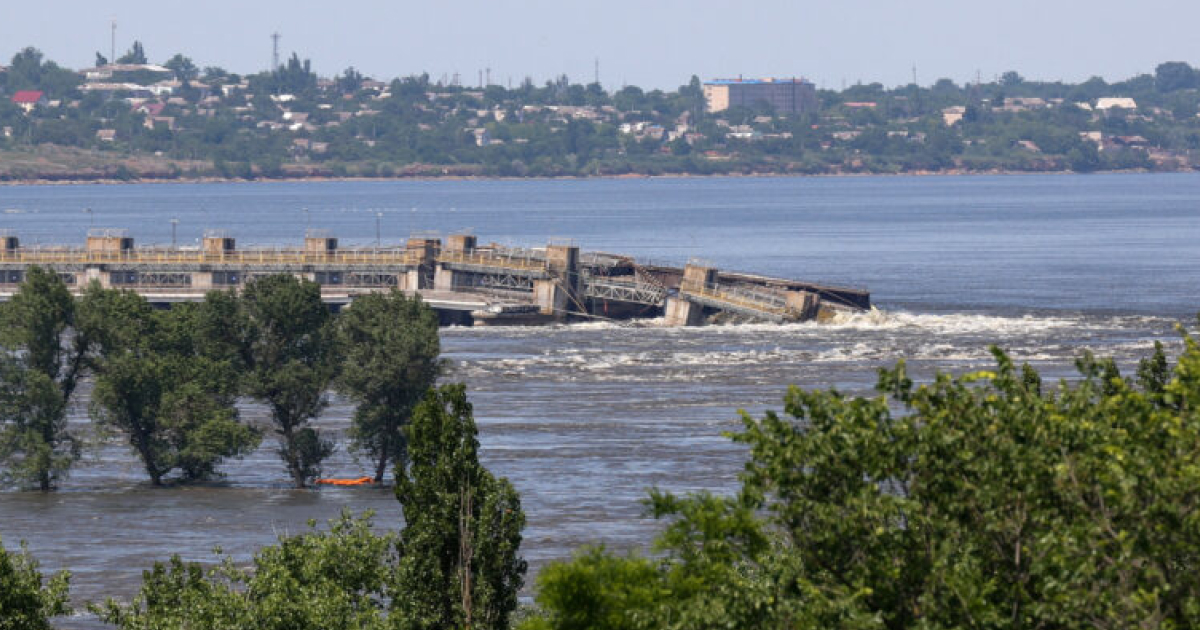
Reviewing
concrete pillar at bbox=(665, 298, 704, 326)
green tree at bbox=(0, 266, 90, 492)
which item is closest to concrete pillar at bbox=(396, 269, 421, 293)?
concrete pillar at bbox=(665, 298, 704, 326)

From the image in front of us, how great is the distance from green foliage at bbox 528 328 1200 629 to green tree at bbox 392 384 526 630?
936 centimetres

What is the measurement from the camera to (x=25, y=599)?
32.2 m

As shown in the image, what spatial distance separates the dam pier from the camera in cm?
12181

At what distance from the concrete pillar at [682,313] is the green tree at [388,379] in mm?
54954

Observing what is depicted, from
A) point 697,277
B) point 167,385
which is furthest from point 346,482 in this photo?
point 697,277

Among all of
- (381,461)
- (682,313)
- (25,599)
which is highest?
(25,599)

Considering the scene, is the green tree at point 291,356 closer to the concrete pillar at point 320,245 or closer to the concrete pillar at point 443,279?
the concrete pillar at point 443,279

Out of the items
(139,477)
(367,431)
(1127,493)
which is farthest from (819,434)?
(139,477)

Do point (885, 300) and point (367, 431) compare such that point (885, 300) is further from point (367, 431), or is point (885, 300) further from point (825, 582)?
point (825, 582)

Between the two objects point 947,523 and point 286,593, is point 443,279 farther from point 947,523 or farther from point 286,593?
point 947,523

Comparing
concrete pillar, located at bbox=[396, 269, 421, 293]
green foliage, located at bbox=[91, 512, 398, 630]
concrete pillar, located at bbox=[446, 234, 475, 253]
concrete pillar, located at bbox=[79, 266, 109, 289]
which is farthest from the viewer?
concrete pillar, located at bbox=[446, 234, 475, 253]

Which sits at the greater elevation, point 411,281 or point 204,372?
point 204,372

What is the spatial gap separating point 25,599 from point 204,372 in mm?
32984

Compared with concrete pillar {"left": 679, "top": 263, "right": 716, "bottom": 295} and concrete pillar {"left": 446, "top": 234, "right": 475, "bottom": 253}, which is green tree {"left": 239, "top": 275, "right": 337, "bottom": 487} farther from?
concrete pillar {"left": 446, "top": 234, "right": 475, "bottom": 253}
